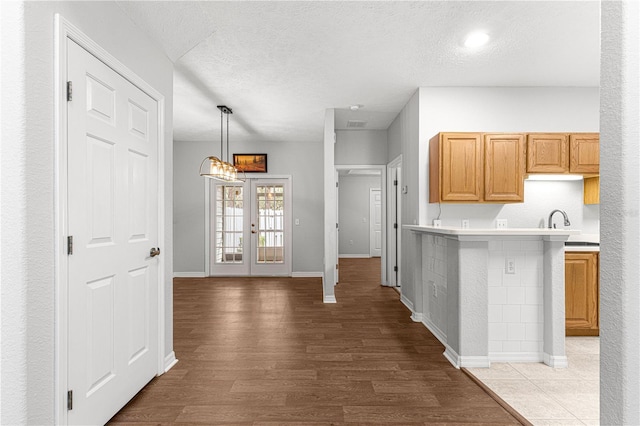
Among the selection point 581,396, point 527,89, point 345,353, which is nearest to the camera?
point 581,396

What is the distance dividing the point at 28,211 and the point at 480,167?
3.88 m

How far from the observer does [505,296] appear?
2920 millimetres

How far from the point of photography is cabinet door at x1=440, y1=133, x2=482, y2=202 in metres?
3.82

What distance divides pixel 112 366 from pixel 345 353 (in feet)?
6.01

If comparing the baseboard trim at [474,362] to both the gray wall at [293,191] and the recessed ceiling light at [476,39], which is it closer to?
the recessed ceiling light at [476,39]

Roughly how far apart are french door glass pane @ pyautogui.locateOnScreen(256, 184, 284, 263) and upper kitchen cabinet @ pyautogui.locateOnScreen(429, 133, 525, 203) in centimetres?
406

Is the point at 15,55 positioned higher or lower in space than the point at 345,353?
higher

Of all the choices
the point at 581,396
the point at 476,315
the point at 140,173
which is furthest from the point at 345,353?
the point at 140,173

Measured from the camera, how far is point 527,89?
4.13m

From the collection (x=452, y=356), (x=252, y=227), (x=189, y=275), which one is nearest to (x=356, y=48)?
(x=452, y=356)

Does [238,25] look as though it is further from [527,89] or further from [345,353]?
[527,89]

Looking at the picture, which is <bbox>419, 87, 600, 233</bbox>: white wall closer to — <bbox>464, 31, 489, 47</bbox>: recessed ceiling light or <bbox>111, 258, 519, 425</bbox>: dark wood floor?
<bbox>464, 31, 489, 47</bbox>: recessed ceiling light

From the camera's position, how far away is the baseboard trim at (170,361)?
9.12 ft

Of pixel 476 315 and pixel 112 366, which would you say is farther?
pixel 476 315
